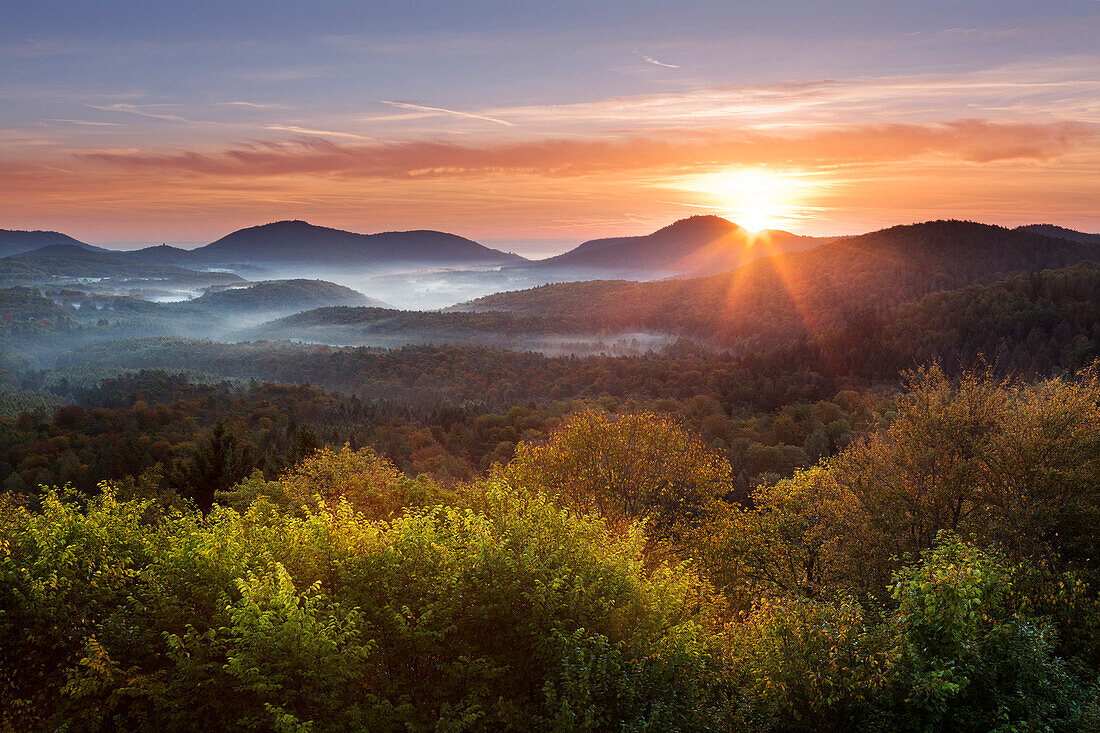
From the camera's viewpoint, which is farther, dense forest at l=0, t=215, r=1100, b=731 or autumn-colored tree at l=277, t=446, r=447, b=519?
autumn-colored tree at l=277, t=446, r=447, b=519

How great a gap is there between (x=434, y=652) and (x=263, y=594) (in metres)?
5.46

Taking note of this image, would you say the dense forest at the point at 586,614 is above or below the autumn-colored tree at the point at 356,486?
above

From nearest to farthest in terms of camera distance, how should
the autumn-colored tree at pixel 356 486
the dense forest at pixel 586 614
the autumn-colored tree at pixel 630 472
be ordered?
the dense forest at pixel 586 614, the autumn-colored tree at pixel 630 472, the autumn-colored tree at pixel 356 486

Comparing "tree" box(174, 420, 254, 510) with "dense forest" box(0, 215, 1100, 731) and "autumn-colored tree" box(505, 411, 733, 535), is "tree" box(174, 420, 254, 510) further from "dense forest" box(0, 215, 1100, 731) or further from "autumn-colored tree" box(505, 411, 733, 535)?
"autumn-colored tree" box(505, 411, 733, 535)

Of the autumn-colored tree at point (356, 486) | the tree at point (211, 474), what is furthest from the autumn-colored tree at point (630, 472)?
the tree at point (211, 474)

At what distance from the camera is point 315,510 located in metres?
53.0

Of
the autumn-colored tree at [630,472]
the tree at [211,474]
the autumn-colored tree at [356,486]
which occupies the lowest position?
the tree at [211,474]

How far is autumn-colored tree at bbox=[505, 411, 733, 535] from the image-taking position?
44.7 m

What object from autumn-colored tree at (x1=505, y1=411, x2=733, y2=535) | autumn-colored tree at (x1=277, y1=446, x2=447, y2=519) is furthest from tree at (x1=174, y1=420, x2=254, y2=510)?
autumn-colored tree at (x1=505, y1=411, x2=733, y2=535)

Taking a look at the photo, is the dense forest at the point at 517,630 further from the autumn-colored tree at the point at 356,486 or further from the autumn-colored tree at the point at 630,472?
the autumn-colored tree at the point at 356,486

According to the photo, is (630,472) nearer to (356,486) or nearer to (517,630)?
(356,486)

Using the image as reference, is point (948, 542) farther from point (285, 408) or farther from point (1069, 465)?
point (285, 408)

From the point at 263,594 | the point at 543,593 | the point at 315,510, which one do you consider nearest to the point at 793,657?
the point at 543,593

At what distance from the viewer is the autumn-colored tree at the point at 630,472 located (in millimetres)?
44656
